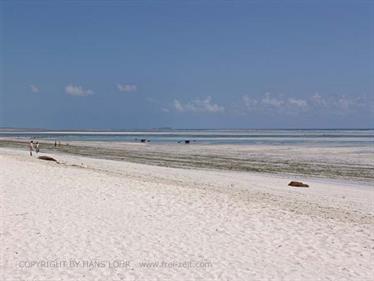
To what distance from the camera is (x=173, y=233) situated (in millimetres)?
10250

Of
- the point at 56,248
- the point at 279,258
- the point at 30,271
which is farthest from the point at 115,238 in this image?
the point at 279,258

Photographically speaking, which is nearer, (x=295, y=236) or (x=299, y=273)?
(x=299, y=273)

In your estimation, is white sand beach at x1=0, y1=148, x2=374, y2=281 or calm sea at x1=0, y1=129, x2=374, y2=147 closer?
white sand beach at x1=0, y1=148, x2=374, y2=281

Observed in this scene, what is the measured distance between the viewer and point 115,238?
384 inches

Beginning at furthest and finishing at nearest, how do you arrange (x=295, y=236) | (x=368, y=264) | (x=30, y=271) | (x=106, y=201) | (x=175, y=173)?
(x=175, y=173), (x=106, y=201), (x=295, y=236), (x=368, y=264), (x=30, y=271)

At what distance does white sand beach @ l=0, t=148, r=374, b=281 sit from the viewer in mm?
7945

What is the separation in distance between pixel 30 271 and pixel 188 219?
4667 mm

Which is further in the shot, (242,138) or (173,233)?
(242,138)

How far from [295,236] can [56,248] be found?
16.2 feet

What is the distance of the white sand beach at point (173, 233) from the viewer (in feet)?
26.1

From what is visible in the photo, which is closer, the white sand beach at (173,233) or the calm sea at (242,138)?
the white sand beach at (173,233)

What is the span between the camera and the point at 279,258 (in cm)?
865

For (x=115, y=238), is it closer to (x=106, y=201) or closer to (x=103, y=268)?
(x=103, y=268)

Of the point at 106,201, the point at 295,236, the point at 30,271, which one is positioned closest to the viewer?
the point at 30,271
